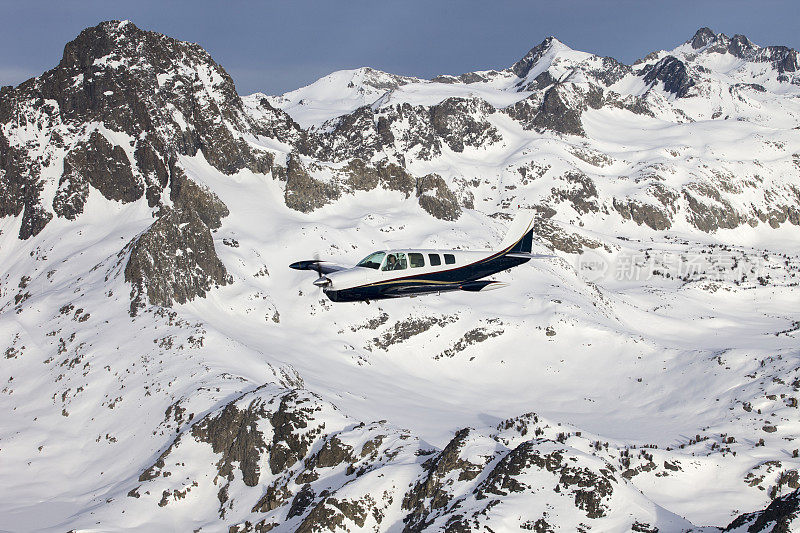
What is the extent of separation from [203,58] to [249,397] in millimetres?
94002

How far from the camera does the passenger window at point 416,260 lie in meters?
34.8

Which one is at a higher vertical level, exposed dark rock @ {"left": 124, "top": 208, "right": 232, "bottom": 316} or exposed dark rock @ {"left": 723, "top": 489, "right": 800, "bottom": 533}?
exposed dark rock @ {"left": 124, "top": 208, "right": 232, "bottom": 316}

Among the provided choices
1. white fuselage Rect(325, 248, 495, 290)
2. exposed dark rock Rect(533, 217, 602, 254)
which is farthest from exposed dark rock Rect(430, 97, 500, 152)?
white fuselage Rect(325, 248, 495, 290)

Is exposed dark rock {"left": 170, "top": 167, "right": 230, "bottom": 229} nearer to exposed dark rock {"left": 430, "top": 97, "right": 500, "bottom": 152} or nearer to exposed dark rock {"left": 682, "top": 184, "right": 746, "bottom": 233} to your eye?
exposed dark rock {"left": 430, "top": 97, "right": 500, "bottom": 152}

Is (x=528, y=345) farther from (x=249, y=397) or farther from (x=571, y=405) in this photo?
(x=249, y=397)

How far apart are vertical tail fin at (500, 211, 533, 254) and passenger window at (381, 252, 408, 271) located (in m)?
9.21

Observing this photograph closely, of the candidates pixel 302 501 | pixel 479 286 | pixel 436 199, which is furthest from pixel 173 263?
pixel 436 199

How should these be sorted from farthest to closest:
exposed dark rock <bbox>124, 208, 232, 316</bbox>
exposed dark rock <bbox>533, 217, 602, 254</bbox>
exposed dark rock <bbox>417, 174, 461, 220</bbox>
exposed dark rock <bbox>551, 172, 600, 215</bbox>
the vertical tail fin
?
exposed dark rock <bbox>551, 172, 600, 215</bbox>, exposed dark rock <bbox>533, 217, 602, 254</bbox>, exposed dark rock <bbox>417, 174, 461, 220</bbox>, exposed dark rock <bbox>124, 208, 232, 316</bbox>, the vertical tail fin

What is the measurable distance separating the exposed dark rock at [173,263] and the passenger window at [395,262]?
4078cm

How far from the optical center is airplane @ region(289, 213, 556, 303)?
109ft

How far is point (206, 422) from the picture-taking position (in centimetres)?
4331

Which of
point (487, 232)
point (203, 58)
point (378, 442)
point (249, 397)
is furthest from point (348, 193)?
point (378, 442)

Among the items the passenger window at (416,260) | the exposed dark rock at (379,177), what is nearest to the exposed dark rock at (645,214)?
the exposed dark rock at (379,177)

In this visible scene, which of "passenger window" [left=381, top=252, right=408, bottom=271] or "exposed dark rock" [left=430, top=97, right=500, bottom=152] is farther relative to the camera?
"exposed dark rock" [left=430, top=97, right=500, bottom=152]
